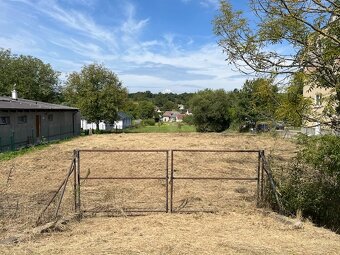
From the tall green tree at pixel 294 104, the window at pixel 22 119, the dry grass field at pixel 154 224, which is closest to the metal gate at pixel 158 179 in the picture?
the dry grass field at pixel 154 224

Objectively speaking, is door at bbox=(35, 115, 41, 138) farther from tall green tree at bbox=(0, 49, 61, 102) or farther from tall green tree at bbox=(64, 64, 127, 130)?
tall green tree at bbox=(0, 49, 61, 102)

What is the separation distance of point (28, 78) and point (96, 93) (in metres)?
13.8

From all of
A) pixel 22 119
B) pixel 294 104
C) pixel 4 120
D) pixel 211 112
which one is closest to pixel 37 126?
pixel 22 119

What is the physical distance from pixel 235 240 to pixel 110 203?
3.49 m

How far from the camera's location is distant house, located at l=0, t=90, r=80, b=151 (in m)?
22.1

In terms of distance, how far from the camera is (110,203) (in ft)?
26.0

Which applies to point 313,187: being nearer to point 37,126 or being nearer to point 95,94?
point 37,126

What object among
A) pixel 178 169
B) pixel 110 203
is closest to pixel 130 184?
pixel 110 203

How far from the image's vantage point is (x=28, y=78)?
170ft

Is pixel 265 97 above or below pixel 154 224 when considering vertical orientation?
above

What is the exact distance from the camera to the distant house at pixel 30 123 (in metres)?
22.1

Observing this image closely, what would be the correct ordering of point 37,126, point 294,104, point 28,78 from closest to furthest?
point 294,104, point 37,126, point 28,78

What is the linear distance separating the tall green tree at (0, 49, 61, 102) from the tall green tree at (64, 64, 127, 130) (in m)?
7.12

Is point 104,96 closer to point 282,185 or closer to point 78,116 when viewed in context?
point 78,116
